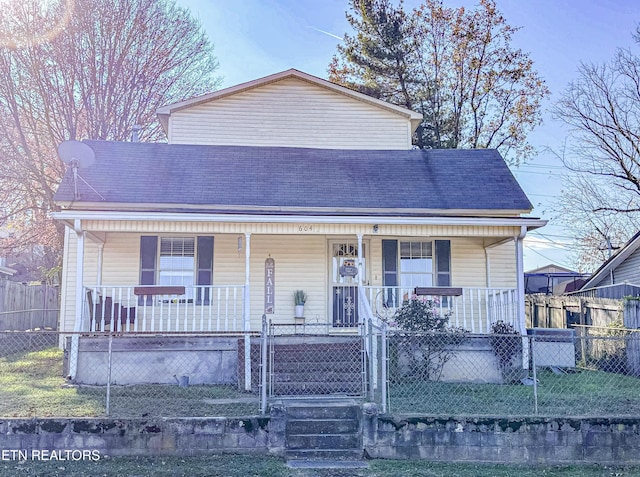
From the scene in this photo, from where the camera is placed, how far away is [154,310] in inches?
427

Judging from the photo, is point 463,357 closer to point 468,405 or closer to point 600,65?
point 468,405

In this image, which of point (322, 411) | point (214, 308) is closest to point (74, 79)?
point (214, 308)

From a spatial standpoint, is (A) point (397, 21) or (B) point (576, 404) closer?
(B) point (576, 404)

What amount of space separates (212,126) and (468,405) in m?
9.82

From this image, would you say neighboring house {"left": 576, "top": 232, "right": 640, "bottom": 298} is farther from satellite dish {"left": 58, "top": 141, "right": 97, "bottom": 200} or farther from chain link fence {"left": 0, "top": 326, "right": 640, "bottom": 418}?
satellite dish {"left": 58, "top": 141, "right": 97, "bottom": 200}

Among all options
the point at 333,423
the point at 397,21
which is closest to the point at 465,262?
the point at 333,423

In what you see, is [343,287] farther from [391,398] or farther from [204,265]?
[391,398]

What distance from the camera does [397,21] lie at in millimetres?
25984

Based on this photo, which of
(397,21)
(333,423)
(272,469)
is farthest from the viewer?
(397,21)

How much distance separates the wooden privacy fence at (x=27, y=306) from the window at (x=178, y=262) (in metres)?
5.85

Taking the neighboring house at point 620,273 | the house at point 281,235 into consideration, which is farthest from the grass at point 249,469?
the neighboring house at point 620,273

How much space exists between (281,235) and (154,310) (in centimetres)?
298

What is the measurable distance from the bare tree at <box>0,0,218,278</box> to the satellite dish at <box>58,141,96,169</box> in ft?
28.1

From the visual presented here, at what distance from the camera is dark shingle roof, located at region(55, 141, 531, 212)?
38.6 ft
